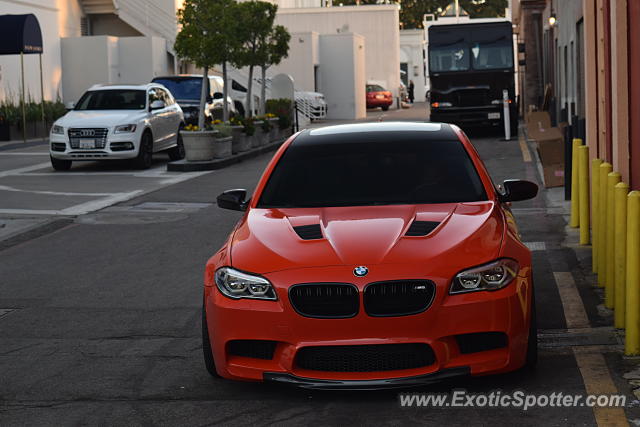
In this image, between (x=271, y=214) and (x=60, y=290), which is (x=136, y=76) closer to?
(x=60, y=290)

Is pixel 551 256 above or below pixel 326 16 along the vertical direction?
below

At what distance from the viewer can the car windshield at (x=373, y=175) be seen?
7172 mm

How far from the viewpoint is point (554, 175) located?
17359 mm

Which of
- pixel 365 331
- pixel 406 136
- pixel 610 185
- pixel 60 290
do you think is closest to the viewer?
pixel 365 331

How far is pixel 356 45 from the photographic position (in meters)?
54.7

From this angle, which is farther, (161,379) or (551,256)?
(551,256)

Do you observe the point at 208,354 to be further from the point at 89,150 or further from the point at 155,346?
the point at 89,150

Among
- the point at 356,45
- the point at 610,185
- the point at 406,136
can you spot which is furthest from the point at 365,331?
the point at 356,45

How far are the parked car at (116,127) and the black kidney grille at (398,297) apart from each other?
17.5m

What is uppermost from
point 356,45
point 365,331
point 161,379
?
point 356,45

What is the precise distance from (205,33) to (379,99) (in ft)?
122

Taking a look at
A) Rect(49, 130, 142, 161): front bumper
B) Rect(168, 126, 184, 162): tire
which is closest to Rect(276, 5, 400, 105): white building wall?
Rect(168, 126, 184, 162): tire

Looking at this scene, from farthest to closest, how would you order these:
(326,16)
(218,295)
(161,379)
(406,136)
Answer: (326,16), (406,136), (161,379), (218,295)

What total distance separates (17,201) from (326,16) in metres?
49.8
